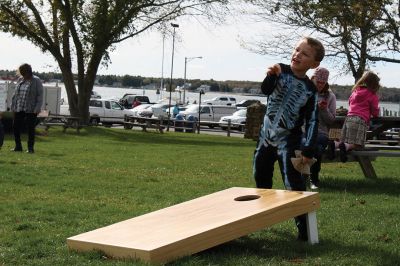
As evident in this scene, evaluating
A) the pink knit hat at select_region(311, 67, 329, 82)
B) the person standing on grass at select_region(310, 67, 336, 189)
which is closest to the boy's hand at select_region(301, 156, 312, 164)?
the pink knit hat at select_region(311, 67, 329, 82)

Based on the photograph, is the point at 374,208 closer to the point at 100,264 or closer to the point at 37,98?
the point at 100,264

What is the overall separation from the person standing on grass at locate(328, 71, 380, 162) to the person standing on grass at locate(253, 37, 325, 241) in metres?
3.73

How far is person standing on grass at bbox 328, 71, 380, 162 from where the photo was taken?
9.75 m

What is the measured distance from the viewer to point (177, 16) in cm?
3428

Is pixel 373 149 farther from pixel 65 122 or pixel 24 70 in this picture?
pixel 65 122

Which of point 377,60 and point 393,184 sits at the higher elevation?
point 377,60

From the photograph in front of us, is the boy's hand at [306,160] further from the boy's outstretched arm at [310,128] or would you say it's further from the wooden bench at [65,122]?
the wooden bench at [65,122]

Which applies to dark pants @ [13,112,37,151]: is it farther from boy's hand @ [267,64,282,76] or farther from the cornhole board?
boy's hand @ [267,64,282,76]

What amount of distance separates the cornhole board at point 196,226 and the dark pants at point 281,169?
18 centimetres

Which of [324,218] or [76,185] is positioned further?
[76,185]

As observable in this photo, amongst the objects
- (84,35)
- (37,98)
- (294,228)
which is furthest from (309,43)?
(84,35)

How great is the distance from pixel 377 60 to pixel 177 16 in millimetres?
10588

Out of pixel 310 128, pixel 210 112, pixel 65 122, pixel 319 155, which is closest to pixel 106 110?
pixel 210 112

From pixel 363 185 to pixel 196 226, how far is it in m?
5.44
